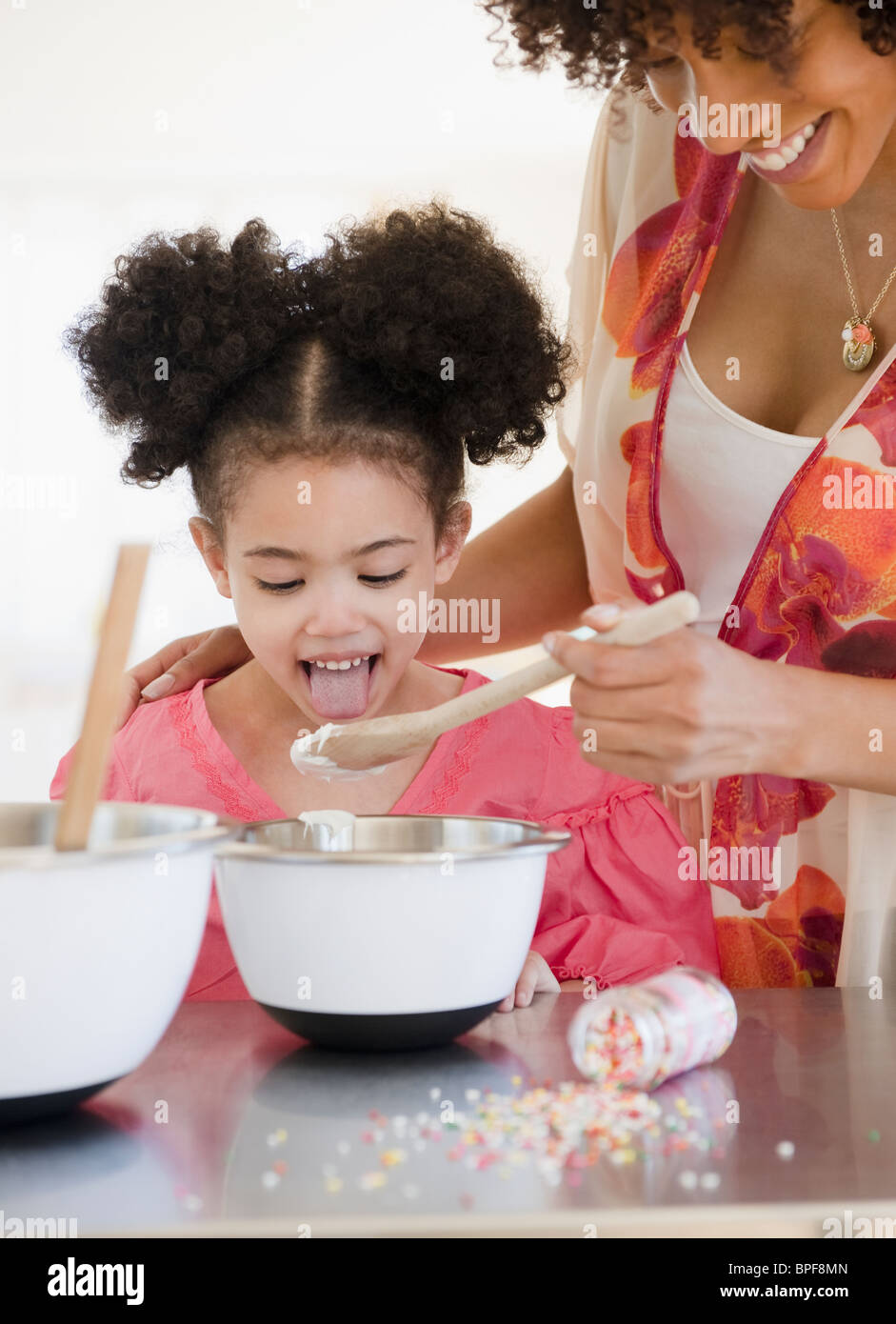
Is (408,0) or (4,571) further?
(4,571)

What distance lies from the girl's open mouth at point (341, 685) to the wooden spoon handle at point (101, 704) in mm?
618

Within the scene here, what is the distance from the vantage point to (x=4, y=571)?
6660mm

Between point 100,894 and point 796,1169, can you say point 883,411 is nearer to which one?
point 796,1169

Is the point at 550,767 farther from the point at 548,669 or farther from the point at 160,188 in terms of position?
the point at 160,188

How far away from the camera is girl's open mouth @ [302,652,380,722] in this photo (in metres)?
1.32

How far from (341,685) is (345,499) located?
0.19 m

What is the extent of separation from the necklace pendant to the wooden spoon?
0.52m

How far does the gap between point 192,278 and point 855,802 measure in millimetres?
892

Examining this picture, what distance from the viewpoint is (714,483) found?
1.38 meters

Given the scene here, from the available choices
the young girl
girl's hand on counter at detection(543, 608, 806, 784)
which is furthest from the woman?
the young girl

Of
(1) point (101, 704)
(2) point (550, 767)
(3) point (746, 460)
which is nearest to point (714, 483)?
(3) point (746, 460)

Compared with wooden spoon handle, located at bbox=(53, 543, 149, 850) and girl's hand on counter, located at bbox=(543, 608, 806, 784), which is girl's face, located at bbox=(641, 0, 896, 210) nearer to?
girl's hand on counter, located at bbox=(543, 608, 806, 784)

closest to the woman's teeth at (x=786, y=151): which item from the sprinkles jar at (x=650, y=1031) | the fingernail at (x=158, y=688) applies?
the sprinkles jar at (x=650, y=1031)

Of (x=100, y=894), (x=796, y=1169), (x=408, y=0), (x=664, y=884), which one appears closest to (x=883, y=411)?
(x=664, y=884)
